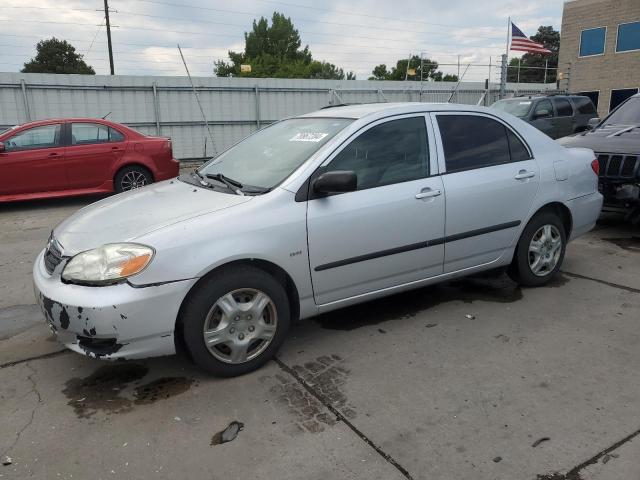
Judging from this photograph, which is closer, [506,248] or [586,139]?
[506,248]

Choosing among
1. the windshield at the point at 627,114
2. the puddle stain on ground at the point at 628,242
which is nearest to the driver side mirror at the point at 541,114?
the windshield at the point at 627,114

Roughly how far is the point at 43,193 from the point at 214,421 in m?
7.62

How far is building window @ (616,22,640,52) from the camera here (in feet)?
80.5

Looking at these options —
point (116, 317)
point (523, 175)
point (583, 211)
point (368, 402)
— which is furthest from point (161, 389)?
point (583, 211)

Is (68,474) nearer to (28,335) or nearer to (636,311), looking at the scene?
(28,335)

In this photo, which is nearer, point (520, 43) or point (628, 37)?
point (520, 43)

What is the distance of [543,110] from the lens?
12.1 meters

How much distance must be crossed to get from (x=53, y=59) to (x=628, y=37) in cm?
5191

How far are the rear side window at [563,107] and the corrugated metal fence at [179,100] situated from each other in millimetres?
2350

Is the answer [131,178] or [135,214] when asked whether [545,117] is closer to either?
[131,178]

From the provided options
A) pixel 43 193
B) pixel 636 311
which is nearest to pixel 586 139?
pixel 636 311

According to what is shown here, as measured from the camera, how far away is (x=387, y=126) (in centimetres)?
375

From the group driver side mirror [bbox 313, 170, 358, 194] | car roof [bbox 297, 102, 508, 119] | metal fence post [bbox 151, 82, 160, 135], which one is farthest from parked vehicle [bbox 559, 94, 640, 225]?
metal fence post [bbox 151, 82, 160, 135]

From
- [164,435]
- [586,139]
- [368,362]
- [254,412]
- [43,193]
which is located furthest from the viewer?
[43,193]
